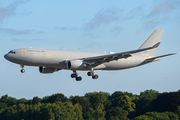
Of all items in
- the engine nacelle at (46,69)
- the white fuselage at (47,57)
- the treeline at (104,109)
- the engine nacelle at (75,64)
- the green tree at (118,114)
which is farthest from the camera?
the green tree at (118,114)

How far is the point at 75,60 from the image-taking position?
64.2 meters

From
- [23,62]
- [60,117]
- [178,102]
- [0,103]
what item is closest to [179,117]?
[178,102]

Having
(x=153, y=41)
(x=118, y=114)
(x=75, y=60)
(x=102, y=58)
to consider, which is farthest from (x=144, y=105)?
(x=75, y=60)

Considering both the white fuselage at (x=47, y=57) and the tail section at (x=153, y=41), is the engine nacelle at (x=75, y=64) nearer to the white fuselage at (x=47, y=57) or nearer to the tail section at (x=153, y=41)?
the white fuselage at (x=47, y=57)

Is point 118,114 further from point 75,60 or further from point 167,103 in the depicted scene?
point 75,60

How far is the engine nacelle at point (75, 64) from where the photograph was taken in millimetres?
63188

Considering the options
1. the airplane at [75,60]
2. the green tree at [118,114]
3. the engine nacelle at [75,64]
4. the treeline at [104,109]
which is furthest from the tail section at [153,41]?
the green tree at [118,114]

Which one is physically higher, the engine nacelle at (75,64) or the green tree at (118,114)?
the engine nacelle at (75,64)

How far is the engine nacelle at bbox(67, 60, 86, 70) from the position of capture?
63188 millimetres

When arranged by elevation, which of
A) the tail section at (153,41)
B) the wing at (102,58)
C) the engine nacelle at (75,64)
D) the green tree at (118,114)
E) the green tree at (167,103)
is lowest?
the green tree at (118,114)

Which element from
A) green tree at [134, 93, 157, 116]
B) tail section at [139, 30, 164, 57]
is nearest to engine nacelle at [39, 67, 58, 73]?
tail section at [139, 30, 164, 57]

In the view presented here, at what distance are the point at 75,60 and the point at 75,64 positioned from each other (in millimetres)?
1088

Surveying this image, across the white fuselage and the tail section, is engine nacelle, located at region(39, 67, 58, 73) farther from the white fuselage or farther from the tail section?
the tail section

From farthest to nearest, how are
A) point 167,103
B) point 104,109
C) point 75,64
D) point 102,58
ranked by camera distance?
point 104,109
point 167,103
point 102,58
point 75,64
